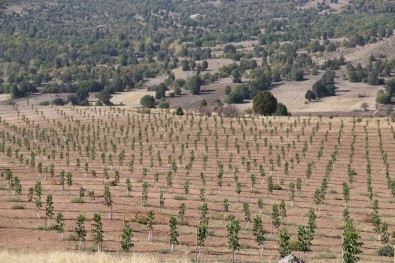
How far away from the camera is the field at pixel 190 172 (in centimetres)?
5097

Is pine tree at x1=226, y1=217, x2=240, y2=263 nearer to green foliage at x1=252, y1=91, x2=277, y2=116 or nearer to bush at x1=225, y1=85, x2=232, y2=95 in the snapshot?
green foliage at x1=252, y1=91, x2=277, y2=116

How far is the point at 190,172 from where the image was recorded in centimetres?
7719

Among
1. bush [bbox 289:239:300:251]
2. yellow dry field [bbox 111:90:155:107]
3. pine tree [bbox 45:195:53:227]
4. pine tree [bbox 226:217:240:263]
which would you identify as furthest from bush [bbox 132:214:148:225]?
yellow dry field [bbox 111:90:155:107]

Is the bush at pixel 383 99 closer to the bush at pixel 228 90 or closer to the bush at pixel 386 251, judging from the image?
the bush at pixel 228 90

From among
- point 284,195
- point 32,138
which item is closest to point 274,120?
point 32,138

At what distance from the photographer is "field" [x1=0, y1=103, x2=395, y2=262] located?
50969mm

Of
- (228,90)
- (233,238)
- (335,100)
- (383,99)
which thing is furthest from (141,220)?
(228,90)

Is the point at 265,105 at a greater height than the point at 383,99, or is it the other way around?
the point at 265,105

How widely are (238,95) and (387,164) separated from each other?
351ft

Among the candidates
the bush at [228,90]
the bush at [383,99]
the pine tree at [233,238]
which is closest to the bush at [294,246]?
the pine tree at [233,238]

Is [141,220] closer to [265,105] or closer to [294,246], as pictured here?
[294,246]

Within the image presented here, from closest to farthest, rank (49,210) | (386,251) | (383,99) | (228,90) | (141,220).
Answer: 1. (386,251)
2. (49,210)
3. (141,220)
4. (383,99)
5. (228,90)

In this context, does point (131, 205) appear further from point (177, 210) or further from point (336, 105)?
point (336, 105)

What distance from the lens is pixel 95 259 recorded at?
33062mm
